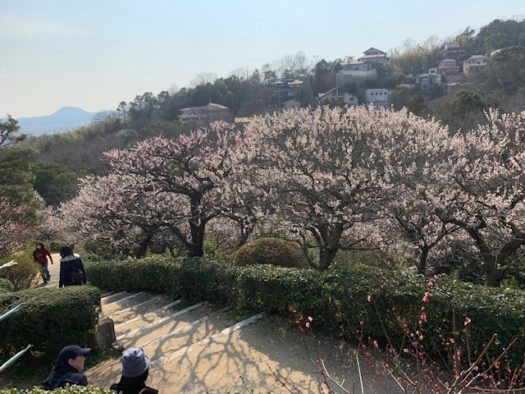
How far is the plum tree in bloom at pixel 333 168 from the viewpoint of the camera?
8258 mm

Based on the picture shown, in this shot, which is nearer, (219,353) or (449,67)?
(219,353)

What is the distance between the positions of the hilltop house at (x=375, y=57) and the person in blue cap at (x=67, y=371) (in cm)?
8637

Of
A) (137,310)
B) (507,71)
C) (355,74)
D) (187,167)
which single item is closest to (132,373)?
(137,310)

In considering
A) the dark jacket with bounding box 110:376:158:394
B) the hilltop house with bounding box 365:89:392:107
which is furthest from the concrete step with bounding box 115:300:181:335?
the hilltop house with bounding box 365:89:392:107

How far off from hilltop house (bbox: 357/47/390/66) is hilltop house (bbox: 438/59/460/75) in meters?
13.8

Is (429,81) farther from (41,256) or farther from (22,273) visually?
(22,273)

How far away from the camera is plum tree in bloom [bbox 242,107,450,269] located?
826 cm

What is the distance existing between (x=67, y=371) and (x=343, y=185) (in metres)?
6.04

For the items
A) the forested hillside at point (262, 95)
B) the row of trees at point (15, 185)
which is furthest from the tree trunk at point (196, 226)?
the forested hillside at point (262, 95)

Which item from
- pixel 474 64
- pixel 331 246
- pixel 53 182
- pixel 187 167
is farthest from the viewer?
pixel 474 64

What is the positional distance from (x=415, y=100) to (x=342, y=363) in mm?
28700

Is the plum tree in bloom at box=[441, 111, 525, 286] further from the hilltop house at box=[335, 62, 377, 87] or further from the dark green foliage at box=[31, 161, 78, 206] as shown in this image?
the hilltop house at box=[335, 62, 377, 87]

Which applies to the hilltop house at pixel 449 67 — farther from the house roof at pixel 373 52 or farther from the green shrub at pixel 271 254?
the green shrub at pixel 271 254

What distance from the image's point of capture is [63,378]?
3.65 metres
